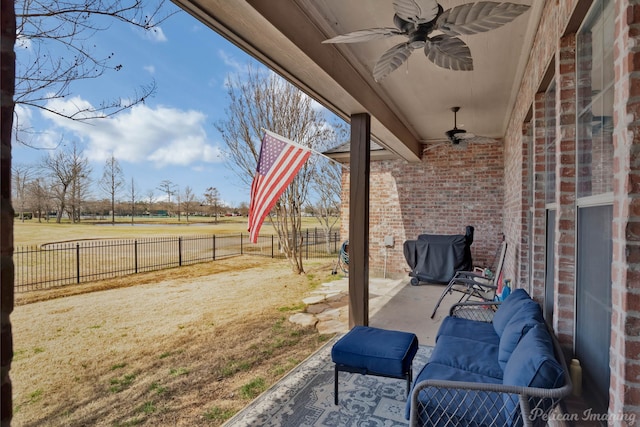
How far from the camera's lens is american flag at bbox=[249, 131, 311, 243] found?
3582 mm

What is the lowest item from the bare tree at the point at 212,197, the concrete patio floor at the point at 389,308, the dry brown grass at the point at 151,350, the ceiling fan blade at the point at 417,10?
the dry brown grass at the point at 151,350

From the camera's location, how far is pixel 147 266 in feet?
29.0

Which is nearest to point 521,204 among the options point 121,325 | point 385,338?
point 385,338

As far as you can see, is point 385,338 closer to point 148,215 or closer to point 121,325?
point 121,325

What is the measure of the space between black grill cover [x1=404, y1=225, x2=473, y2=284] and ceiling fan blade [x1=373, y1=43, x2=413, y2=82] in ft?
14.4

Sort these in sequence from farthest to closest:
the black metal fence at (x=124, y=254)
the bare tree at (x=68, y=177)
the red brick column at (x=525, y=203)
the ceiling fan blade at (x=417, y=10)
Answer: the black metal fence at (x=124, y=254), the bare tree at (x=68, y=177), the red brick column at (x=525, y=203), the ceiling fan blade at (x=417, y=10)

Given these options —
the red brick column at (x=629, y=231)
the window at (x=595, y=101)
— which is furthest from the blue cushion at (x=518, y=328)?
the red brick column at (x=629, y=231)

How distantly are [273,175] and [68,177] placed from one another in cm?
353

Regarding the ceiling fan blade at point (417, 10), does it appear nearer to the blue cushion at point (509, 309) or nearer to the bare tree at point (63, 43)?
the bare tree at point (63, 43)

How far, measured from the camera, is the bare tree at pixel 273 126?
24.3ft

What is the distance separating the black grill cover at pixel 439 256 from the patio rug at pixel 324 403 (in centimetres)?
369

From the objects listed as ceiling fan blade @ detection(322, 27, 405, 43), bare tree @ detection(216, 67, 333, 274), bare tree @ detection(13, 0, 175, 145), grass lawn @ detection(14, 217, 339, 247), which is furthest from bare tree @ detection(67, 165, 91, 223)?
ceiling fan blade @ detection(322, 27, 405, 43)

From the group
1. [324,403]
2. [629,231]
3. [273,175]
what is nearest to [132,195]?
A: [273,175]

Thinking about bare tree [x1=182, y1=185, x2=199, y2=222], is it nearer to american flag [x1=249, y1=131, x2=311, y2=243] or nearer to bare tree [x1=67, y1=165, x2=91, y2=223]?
bare tree [x1=67, y1=165, x2=91, y2=223]
